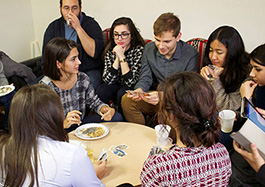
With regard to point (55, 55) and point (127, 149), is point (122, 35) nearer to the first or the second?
point (55, 55)

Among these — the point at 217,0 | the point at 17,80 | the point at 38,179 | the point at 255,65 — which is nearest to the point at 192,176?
the point at 38,179

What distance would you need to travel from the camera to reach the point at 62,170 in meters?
1.15

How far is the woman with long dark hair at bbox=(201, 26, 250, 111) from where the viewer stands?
2.25 metres

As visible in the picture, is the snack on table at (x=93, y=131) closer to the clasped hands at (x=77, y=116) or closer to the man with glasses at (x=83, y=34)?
the clasped hands at (x=77, y=116)

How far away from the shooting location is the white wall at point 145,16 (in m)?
2.76

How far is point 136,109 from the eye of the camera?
8.42 ft

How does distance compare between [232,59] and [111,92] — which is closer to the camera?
[232,59]

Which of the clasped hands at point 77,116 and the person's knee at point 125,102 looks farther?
the person's knee at point 125,102

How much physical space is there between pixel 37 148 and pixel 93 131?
80 centimetres

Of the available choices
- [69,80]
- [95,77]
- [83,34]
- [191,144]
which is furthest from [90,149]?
[83,34]

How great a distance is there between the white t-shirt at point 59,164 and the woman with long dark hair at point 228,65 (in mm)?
1486

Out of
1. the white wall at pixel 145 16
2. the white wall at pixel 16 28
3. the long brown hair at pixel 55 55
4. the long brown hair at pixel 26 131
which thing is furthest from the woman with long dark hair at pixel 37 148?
the white wall at pixel 16 28

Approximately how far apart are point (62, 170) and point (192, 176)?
0.55 m

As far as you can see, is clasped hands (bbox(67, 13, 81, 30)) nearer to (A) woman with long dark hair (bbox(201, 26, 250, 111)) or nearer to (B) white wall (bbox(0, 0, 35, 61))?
(A) woman with long dark hair (bbox(201, 26, 250, 111))
